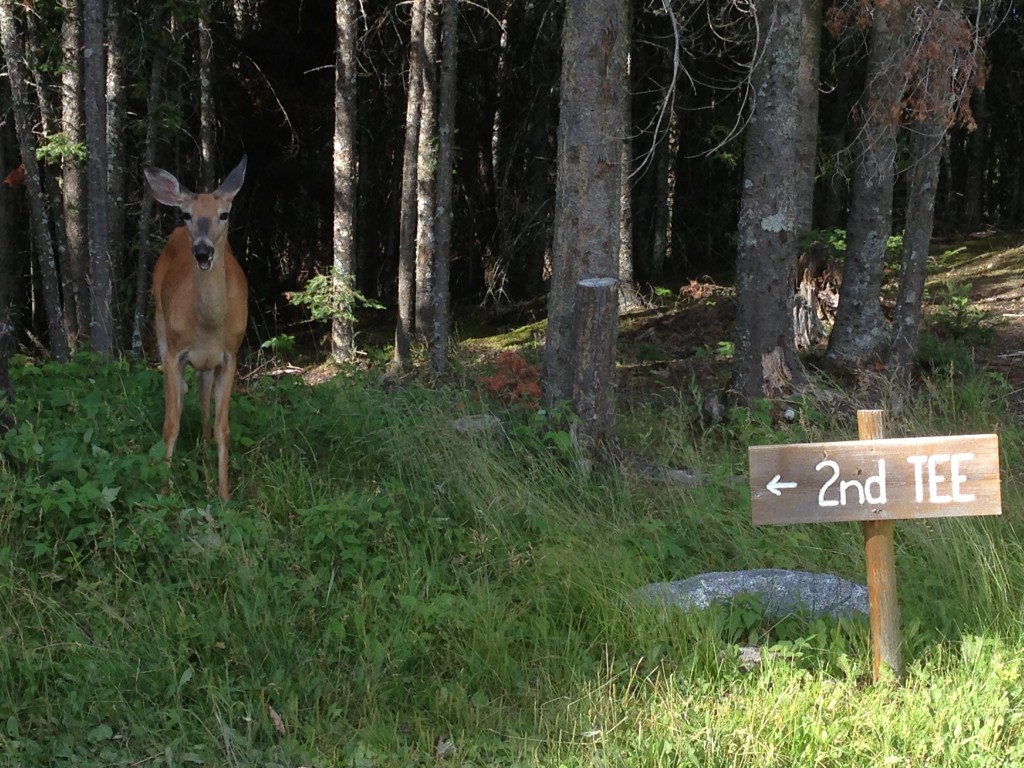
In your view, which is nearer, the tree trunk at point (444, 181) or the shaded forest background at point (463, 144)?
the tree trunk at point (444, 181)

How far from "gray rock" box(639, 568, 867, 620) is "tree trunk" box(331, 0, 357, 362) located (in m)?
9.60

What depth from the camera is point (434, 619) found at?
4.12 metres

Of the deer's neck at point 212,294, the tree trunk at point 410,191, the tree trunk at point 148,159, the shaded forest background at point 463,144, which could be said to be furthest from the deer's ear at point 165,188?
the shaded forest background at point 463,144

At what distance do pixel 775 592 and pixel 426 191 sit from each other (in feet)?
32.4

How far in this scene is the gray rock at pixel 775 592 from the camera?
428cm

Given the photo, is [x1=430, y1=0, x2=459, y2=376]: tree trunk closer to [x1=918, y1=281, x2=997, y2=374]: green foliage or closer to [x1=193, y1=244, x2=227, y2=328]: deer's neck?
[x1=918, y1=281, x2=997, y2=374]: green foliage

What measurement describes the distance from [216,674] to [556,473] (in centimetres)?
234

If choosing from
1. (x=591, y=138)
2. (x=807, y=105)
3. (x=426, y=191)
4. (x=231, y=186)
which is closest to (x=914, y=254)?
(x=807, y=105)

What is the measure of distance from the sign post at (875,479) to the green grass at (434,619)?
2.16 feet

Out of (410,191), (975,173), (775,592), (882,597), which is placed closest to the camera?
(882,597)

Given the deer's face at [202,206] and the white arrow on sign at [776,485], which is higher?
the deer's face at [202,206]

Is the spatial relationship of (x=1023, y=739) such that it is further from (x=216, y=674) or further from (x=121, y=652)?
(x=121, y=652)

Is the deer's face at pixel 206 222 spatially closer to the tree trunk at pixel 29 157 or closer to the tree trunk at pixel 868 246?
the tree trunk at pixel 868 246

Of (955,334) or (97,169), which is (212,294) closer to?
(97,169)
